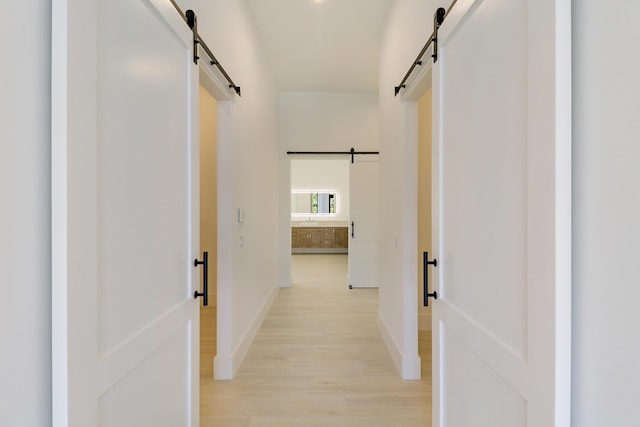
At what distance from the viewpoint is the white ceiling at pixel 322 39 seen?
10.5ft

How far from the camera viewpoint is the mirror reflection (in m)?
10.7

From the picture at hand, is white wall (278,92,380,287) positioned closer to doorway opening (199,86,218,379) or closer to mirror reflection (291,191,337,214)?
doorway opening (199,86,218,379)

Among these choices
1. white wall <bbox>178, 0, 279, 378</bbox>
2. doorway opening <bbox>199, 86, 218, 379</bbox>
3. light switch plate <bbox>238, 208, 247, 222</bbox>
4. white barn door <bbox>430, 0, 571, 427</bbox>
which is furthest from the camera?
doorway opening <bbox>199, 86, 218, 379</bbox>

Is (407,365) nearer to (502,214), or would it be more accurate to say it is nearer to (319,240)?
(502,214)
